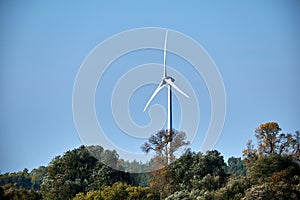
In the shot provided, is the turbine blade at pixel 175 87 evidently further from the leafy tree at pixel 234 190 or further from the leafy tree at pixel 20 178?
the leafy tree at pixel 20 178

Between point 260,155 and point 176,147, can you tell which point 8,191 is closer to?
point 176,147

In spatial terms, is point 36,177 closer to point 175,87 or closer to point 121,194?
point 121,194

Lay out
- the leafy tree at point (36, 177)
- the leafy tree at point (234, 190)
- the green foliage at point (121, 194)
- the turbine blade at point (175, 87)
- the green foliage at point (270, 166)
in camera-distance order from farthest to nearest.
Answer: the leafy tree at point (36, 177), the turbine blade at point (175, 87), the green foliage at point (121, 194), the green foliage at point (270, 166), the leafy tree at point (234, 190)

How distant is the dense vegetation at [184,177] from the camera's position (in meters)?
70.9

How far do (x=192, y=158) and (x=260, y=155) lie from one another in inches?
289

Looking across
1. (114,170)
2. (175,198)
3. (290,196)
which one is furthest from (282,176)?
(114,170)

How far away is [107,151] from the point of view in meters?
89.2

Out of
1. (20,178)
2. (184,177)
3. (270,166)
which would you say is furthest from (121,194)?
(20,178)

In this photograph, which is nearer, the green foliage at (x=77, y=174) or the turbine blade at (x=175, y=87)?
the turbine blade at (x=175, y=87)

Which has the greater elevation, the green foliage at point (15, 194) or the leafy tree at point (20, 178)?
the leafy tree at point (20, 178)

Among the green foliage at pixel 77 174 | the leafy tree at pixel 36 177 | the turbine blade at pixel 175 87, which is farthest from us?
the leafy tree at pixel 36 177

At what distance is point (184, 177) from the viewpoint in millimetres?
80438

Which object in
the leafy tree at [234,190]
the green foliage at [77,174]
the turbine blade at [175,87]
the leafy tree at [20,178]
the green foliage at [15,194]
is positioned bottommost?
the leafy tree at [234,190]

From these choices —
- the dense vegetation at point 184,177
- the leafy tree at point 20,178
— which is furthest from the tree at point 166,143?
the leafy tree at point 20,178
